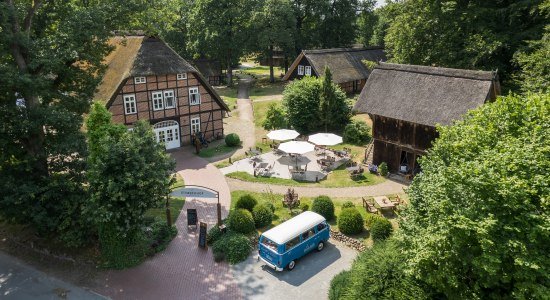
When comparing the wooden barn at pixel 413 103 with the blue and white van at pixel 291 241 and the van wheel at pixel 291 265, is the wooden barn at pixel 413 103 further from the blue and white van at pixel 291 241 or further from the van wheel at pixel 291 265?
the van wheel at pixel 291 265

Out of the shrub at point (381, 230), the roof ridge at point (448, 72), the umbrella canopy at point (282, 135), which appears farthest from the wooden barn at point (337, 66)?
the shrub at point (381, 230)

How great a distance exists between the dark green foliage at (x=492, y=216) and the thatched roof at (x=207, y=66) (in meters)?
53.6

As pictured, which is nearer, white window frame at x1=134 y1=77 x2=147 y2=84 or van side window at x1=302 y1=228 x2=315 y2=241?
van side window at x1=302 y1=228 x2=315 y2=241

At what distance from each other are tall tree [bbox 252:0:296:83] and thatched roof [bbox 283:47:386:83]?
657cm

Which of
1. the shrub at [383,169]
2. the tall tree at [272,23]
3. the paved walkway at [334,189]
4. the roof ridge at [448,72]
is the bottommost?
the paved walkway at [334,189]

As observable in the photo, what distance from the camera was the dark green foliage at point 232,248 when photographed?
20408 millimetres

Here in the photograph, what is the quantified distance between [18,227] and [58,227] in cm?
637

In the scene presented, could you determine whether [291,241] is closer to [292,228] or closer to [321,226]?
[292,228]

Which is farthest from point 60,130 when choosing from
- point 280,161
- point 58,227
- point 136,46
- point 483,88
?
point 483,88

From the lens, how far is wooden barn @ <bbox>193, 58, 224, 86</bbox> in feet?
211

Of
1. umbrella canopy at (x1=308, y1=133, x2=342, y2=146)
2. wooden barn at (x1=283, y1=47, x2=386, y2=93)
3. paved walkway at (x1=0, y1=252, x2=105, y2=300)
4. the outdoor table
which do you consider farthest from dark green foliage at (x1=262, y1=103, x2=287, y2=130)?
paved walkway at (x1=0, y1=252, x2=105, y2=300)

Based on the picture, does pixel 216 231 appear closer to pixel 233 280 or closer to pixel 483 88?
pixel 233 280

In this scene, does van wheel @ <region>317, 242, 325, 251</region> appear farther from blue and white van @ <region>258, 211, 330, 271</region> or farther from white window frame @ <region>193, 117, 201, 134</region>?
white window frame @ <region>193, 117, 201, 134</region>

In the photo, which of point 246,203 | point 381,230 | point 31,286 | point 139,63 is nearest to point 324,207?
point 381,230
